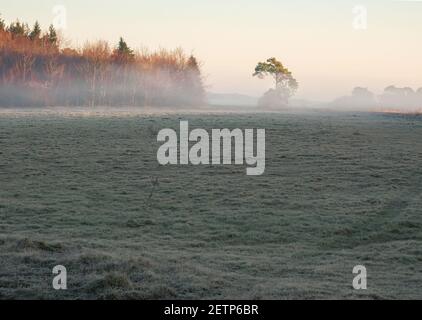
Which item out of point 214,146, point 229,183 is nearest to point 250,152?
point 214,146

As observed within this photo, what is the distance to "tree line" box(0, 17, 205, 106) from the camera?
284ft

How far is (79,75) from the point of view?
301 feet

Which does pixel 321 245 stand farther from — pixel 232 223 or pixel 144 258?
pixel 144 258


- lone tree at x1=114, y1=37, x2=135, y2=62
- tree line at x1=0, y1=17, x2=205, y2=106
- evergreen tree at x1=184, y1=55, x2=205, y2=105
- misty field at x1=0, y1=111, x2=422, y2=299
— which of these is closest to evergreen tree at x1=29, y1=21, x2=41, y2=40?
tree line at x1=0, y1=17, x2=205, y2=106

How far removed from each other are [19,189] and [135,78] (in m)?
73.5

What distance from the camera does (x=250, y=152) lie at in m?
35.7

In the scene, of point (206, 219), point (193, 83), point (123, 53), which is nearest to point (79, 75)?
point (123, 53)

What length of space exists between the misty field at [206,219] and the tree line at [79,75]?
46959 millimetres

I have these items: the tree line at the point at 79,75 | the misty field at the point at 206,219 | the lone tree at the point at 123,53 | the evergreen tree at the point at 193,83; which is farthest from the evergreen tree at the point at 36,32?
the misty field at the point at 206,219

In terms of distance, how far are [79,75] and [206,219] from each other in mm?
75316

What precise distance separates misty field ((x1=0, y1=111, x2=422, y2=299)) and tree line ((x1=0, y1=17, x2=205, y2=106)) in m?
47.0

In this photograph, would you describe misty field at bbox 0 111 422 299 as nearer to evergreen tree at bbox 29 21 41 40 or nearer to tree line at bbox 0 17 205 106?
tree line at bbox 0 17 205 106

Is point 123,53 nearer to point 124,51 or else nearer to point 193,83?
point 124,51

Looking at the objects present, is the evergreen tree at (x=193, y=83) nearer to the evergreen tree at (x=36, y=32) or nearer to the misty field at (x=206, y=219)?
the evergreen tree at (x=36, y=32)
